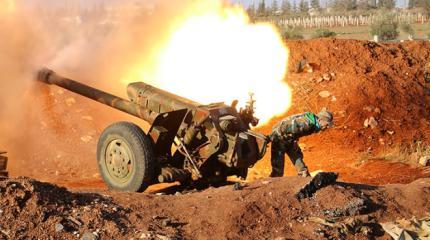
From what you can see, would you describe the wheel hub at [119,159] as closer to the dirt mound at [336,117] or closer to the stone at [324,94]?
the dirt mound at [336,117]

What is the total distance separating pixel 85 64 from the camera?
1539cm

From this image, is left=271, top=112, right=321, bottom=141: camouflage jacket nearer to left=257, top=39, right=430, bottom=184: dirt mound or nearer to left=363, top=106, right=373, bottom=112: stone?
left=257, top=39, right=430, bottom=184: dirt mound

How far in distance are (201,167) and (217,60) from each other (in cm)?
598

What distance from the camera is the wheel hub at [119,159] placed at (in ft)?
28.5

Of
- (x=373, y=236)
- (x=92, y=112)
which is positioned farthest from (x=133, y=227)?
(x=92, y=112)


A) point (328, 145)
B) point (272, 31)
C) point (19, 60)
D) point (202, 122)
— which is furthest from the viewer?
point (272, 31)

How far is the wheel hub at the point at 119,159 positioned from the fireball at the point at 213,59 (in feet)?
12.3

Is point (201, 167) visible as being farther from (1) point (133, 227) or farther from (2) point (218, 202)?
(1) point (133, 227)

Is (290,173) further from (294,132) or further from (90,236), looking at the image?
(90,236)

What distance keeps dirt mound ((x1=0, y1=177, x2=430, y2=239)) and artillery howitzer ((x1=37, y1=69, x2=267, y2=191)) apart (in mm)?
1094

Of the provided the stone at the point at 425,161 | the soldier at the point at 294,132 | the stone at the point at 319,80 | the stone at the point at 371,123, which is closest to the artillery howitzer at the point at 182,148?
the soldier at the point at 294,132

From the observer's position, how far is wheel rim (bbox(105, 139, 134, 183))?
866 cm

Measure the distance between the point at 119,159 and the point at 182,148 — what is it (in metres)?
0.89

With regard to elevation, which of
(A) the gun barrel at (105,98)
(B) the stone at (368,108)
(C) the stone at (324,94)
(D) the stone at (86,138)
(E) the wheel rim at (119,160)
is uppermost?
(A) the gun barrel at (105,98)
